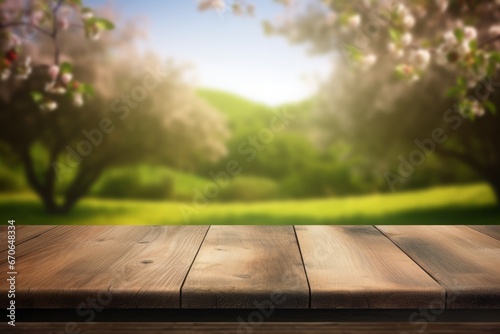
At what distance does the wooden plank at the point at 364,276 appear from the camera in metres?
0.73

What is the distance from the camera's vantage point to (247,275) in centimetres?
80

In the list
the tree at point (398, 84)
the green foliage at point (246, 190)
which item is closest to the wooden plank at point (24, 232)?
the green foliage at point (246, 190)

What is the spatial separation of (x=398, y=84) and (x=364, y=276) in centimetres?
259

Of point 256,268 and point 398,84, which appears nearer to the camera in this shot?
point 256,268

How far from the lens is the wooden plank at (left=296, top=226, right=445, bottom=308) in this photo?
73 centimetres

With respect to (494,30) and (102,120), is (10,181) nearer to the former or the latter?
(102,120)

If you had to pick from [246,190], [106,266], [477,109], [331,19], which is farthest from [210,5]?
[106,266]

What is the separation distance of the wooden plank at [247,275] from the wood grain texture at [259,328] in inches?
1.3

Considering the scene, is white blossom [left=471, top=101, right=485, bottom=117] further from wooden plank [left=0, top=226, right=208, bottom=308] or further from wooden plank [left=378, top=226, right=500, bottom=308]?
wooden plank [left=0, top=226, right=208, bottom=308]

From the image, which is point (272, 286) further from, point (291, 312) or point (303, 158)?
point (303, 158)

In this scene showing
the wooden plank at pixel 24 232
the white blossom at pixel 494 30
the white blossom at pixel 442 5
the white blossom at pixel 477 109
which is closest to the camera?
the wooden plank at pixel 24 232

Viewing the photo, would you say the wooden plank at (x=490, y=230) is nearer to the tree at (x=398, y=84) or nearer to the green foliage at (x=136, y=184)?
the tree at (x=398, y=84)

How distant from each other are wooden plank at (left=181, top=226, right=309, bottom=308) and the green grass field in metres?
2.15

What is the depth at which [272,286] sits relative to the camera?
0.75 m
